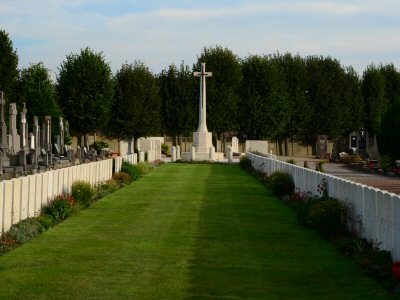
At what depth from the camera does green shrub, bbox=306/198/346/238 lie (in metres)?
15.1

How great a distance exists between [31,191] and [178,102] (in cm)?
5845

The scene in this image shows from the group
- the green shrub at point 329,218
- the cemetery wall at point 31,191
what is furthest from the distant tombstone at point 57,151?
the green shrub at point 329,218

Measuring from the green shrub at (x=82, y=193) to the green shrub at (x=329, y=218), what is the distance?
7517 mm

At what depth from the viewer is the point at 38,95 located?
59.8m

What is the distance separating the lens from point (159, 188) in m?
29.3

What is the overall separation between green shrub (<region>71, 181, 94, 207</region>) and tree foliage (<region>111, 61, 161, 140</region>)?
47.5 m

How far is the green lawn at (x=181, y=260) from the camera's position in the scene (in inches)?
384

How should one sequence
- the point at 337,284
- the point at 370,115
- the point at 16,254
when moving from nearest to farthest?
the point at 337,284 < the point at 16,254 < the point at 370,115

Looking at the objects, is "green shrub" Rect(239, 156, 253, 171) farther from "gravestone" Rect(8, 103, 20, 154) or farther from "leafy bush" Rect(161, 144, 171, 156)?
"leafy bush" Rect(161, 144, 171, 156)

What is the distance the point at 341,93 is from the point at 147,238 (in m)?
66.2

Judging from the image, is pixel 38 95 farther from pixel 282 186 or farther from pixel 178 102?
pixel 282 186

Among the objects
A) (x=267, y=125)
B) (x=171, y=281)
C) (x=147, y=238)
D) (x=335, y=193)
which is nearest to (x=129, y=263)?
(x=171, y=281)

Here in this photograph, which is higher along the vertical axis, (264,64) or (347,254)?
(264,64)

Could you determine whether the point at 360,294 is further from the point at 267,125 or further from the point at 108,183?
the point at 267,125
